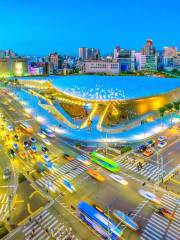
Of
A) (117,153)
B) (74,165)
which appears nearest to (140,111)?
(117,153)

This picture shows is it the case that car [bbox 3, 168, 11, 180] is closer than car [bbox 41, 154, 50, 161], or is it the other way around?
car [bbox 3, 168, 11, 180]

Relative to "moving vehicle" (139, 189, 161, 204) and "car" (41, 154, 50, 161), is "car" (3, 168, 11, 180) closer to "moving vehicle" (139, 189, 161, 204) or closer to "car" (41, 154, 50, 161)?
"car" (41, 154, 50, 161)

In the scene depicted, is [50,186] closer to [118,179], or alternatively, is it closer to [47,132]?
[118,179]

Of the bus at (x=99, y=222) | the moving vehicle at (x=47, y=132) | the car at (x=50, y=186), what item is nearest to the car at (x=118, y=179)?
the bus at (x=99, y=222)

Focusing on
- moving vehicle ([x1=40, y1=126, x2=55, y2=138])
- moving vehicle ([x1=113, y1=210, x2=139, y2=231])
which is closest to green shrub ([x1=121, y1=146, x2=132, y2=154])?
moving vehicle ([x1=40, y1=126, x2=55, y2=138])

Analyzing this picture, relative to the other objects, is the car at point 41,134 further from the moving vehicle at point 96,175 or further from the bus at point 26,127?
the moving vehicle at point 96,175
